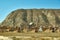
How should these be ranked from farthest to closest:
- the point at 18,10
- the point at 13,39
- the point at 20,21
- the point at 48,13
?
the point at 18,10
the point at 48,13
the point at 20,21
the point at 13,39

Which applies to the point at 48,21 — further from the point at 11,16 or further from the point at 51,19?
the point at 11,16

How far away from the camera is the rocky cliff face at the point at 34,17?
6742 inches

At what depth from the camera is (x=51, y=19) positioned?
17500 cm

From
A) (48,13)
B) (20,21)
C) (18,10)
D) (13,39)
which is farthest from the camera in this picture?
(18,10)

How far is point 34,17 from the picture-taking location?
176 m

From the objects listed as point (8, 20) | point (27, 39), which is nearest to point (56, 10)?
point (8, 20)

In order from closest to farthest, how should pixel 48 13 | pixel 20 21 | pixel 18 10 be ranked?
pixel 20 21 → pixel 48 13 → pixel 18 10

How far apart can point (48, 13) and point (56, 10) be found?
1290 centimetres

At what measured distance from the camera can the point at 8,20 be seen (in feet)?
603

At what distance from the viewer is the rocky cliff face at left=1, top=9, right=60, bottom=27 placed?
17125 cm

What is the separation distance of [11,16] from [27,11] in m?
14.1

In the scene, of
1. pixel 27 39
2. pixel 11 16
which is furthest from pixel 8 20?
pixel 27 39

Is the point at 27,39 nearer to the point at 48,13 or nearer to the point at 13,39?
the point at 13,39

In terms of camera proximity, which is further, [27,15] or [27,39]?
[27,15]
